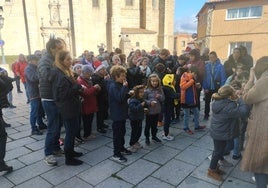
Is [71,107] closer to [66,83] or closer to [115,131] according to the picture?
[66,83]

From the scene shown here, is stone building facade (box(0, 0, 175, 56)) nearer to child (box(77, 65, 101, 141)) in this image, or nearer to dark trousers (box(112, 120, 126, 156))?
child (box(77, 65, 101, 141))

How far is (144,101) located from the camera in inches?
165

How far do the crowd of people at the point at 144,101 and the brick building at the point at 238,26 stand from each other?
1886 centimetres

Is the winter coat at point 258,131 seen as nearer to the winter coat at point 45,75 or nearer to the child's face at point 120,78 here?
the child's face at point 120,78

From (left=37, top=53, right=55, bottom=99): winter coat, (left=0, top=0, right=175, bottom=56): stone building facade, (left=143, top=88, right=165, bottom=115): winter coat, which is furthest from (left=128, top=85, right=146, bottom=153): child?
(left=0, top=0, right=175, bottom=56): stone building facade

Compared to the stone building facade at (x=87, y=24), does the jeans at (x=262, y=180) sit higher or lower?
lower

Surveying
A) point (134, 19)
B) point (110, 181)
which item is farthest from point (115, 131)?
point (134, 19)

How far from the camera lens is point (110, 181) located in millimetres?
3297

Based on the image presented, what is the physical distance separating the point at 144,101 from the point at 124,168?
4.14 feet

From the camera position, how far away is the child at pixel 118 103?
3645 mm

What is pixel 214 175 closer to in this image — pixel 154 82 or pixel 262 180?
pixel 262 180

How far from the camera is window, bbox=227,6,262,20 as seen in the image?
21358mm

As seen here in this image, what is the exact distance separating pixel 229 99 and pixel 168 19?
30808 mm

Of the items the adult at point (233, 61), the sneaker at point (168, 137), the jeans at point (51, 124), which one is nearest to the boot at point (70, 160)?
the jeans at point (51, 124)
